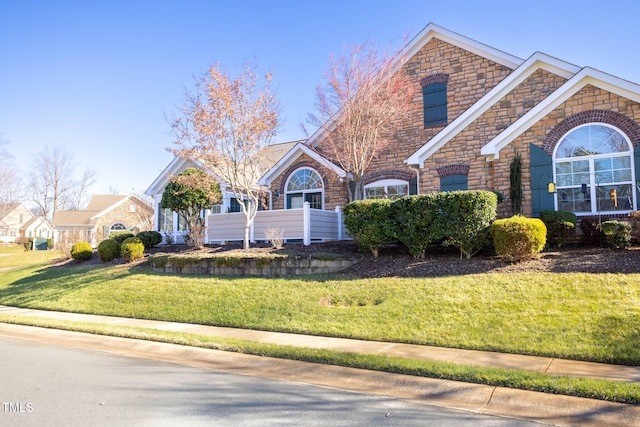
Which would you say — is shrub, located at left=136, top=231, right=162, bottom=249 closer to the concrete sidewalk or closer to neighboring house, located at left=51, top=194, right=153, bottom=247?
the concrete sidewalk

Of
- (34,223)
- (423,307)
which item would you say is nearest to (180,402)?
(423,307)

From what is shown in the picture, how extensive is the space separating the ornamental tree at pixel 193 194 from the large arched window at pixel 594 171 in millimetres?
12143

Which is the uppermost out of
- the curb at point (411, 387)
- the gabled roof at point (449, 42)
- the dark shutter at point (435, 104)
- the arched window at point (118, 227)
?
the gabled roof at point (449, 42)

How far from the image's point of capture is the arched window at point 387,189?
60.1 feet

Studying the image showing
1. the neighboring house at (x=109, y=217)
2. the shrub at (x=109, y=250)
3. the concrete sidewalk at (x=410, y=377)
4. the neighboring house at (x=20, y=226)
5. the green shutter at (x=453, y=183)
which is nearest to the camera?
the concrete sidewalk at (x=410, y=377)

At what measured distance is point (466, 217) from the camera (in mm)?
11922

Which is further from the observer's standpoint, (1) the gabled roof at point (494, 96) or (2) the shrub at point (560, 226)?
(1) the gabled roof at point (494, 96)

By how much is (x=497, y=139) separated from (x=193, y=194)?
11110 millimetres

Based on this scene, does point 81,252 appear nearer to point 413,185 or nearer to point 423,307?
point 413,185

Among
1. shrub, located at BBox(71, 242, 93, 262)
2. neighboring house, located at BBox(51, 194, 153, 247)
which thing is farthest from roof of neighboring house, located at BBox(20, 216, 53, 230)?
shrub, located at BBox(71, 242, 93, 262)

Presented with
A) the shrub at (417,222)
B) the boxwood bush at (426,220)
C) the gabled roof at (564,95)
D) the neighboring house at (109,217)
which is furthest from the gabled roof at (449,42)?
the neighboring house at (109,217)

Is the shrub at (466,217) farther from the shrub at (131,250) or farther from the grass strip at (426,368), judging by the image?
the shrub at (131,250)

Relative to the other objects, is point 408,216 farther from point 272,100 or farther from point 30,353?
point 30,353

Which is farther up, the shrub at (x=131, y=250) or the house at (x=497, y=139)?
the house at (x=497, y=139)
